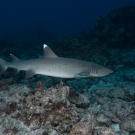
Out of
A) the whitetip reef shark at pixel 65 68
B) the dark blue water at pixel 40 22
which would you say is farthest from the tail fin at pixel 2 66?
the dark blue water at pixel 40 22

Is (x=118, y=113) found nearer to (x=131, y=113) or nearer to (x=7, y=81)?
(x=131, y=113)

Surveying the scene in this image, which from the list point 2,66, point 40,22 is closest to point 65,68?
point 2,66

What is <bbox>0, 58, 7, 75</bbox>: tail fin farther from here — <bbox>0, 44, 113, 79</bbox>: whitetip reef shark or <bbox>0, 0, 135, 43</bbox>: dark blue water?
<bbox>0, 0, 135, 43</bbox>: dark blue water

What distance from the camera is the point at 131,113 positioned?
477cm

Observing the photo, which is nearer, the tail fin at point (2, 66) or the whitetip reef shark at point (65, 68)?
the whitetip reef shark at point (65, 68)

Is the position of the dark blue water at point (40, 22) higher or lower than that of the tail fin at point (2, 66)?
higher

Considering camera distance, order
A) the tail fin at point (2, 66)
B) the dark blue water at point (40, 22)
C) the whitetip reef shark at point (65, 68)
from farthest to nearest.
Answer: the dark blue water at point (40, 22)
the tail fin at point (2, 66)
the whitetip reef shark at point (65, 68)

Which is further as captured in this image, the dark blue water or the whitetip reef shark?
the dark blue water

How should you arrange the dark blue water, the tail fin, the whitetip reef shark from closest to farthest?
1. the whitetip reef shark
2. the tail fin
3. the dark blue water

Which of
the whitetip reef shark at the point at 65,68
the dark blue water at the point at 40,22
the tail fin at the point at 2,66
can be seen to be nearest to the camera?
the whitetip reef shark at the point at 65,68

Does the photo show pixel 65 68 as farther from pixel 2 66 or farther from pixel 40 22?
pixel 40 22

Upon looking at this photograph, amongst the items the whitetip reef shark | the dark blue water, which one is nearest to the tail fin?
the whitetip reef shark

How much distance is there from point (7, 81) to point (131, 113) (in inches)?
152

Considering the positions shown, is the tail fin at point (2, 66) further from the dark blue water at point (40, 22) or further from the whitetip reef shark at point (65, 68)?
the dark blue water at point (40, 22)
